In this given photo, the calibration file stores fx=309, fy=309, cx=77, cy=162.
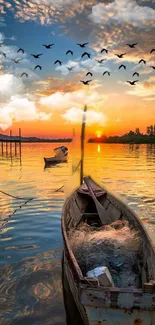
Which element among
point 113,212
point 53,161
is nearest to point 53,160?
point 53,161

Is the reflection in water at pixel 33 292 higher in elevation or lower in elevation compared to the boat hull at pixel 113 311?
lower

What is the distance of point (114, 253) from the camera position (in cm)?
822

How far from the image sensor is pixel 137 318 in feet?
16.5

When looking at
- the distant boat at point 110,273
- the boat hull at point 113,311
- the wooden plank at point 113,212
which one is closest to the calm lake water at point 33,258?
the distant boat at point 110,273

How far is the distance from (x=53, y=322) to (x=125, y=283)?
1798 millimetres

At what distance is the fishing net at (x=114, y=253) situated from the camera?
723cm

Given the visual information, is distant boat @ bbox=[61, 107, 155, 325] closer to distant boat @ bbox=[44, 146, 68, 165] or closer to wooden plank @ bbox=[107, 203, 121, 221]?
wooden plank @ bbox=[107, 203, 121, 221]

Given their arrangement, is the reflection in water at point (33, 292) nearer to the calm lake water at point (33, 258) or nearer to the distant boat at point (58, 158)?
the calm lake water at point (33, 258)

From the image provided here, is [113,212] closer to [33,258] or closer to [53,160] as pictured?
[33,258]

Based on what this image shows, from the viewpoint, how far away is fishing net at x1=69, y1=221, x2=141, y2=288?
7230 millimetres

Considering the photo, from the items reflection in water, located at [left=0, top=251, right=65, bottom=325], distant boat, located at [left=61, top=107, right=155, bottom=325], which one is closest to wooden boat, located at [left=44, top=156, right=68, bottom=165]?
distant boat, located at [left=61, top=107, right=155, bottom=325]

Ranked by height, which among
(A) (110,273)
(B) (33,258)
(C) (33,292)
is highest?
(A) (110,273)

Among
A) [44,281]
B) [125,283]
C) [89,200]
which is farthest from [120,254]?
[89,200]

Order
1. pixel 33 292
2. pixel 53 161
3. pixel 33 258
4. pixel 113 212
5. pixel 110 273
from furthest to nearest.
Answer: pixel 53 161 → pixel 113 212 → pixel 33 258 → pixel 33 292 → pixel 110 273
